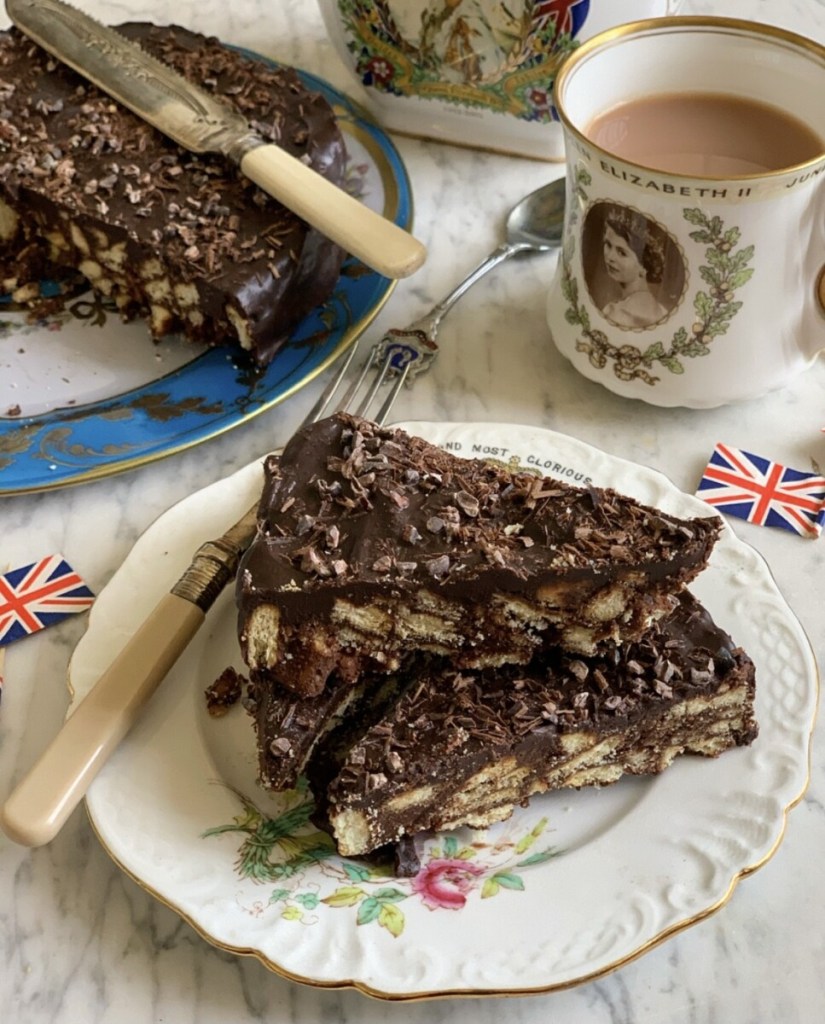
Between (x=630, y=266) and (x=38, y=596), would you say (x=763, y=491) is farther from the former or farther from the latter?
(x=38, y=596)

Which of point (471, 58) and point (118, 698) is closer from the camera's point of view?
point (118, 698)

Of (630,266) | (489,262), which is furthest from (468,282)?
(630,266)

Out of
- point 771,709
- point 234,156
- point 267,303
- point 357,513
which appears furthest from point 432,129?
point 771,709

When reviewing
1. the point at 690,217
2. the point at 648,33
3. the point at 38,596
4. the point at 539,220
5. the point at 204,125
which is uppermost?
the point at 648,33

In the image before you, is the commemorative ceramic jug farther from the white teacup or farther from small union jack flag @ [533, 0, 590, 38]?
the white teacup

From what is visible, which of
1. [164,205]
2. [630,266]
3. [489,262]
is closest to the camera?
[630,266]

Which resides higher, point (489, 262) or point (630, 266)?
point (630, 266)

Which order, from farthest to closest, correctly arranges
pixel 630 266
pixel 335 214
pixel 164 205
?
pixel 164 205, pixel 335 214, pixel 630 266
